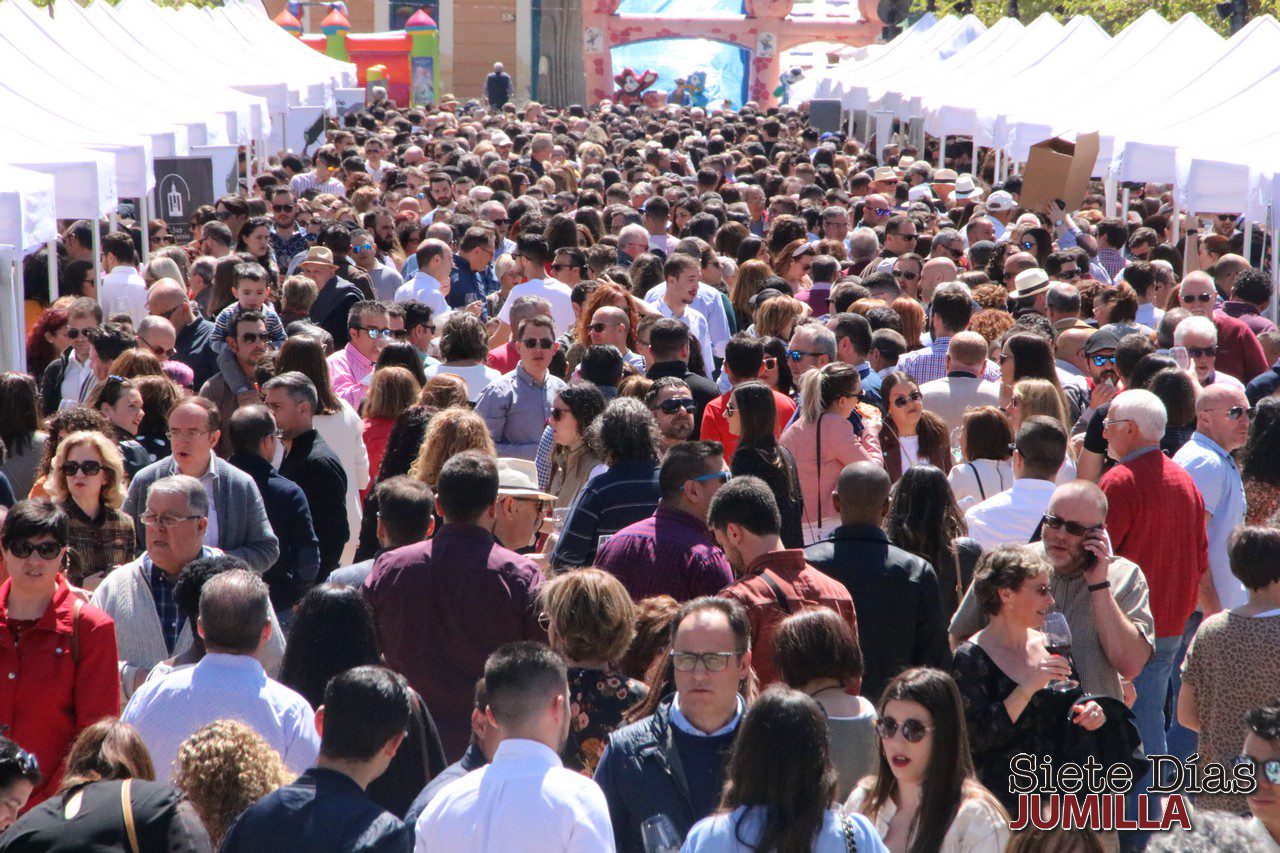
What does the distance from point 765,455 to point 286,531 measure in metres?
1.92

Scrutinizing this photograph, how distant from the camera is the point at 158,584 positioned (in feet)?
16.7

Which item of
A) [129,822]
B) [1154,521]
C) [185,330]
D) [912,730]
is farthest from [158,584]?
[185,330]

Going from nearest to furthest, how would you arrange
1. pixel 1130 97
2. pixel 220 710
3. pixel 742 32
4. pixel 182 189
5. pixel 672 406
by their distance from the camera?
1. pixel 220 710
2. pixel 672 406
3. pixel 182 189
4. pixel 1130 97
5. pixel 742 32

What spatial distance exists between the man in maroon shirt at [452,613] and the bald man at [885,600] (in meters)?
0.97

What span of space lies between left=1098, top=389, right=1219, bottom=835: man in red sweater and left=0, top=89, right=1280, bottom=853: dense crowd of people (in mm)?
15

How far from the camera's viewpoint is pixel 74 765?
11.6 ft

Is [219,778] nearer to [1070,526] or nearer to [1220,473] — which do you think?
[1070,526]

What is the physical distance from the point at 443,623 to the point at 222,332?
4375mm

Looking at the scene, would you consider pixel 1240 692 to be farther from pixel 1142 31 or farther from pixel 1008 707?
pixel 1142 31

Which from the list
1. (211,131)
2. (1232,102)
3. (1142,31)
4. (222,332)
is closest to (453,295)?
(222,332)

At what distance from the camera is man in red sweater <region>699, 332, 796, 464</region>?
7074 mm

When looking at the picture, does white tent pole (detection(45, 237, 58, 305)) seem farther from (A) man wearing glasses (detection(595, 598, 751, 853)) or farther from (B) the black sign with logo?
(A) man wearing glasses (detection(595, 598, 751, 853))

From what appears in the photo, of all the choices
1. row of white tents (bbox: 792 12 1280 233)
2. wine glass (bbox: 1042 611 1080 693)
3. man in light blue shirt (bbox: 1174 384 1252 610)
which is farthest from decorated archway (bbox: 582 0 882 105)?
wine glass (bbox: 1042 611 1080 693)

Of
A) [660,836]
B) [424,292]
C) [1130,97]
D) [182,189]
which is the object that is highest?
[1130,97]
